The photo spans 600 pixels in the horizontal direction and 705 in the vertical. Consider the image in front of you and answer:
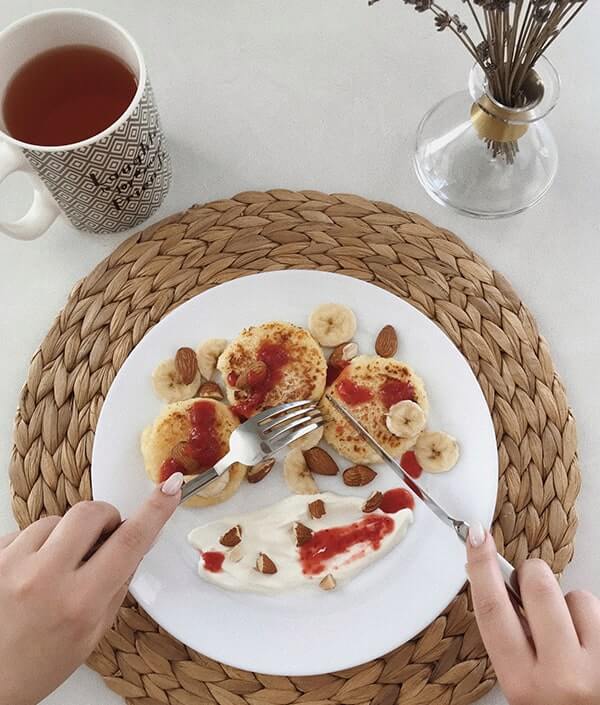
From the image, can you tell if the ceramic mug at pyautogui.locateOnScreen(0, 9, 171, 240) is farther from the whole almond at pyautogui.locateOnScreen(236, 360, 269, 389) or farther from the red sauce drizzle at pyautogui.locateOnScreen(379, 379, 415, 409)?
the red sauce drizzle at pyautogui.locateOnScreen(379, 379, 415, 409)

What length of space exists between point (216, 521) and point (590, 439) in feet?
1.78

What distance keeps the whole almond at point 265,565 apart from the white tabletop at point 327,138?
0.37m

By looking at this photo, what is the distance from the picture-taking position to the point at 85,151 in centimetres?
98

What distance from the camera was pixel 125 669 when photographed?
106 centimetres

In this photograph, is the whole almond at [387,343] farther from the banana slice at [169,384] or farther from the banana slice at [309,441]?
the banana slice at [169,384]

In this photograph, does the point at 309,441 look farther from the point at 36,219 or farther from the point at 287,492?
the point at 36,219

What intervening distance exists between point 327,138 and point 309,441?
0.49m

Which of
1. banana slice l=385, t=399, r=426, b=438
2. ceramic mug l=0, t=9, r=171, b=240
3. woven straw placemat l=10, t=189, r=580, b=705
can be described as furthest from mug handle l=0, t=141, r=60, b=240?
banana slice l=385, t=399, r=426, b=438

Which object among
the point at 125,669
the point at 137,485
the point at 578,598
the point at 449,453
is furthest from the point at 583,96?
the point at 125,669

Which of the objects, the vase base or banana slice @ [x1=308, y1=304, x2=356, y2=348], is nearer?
banana slice @ [x1=308, y1=304, x2=356, y2=348]

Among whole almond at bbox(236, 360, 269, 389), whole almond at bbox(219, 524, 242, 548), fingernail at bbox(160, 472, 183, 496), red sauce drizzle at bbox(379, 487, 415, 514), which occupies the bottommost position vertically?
whole almond at bbox(219, 524, 242, 548)

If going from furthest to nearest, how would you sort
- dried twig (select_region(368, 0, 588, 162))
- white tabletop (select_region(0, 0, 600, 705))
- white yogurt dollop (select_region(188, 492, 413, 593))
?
1. white tabletop (select_region(0, 0, 600, 705))
2. white yogurt dollop (select_region(188, 492, 413, 593))
3. dried twig (select_region(368, 0, 588, 162))

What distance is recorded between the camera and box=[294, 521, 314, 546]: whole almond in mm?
1044

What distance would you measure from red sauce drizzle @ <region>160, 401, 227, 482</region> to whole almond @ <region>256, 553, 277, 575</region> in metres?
0.14
